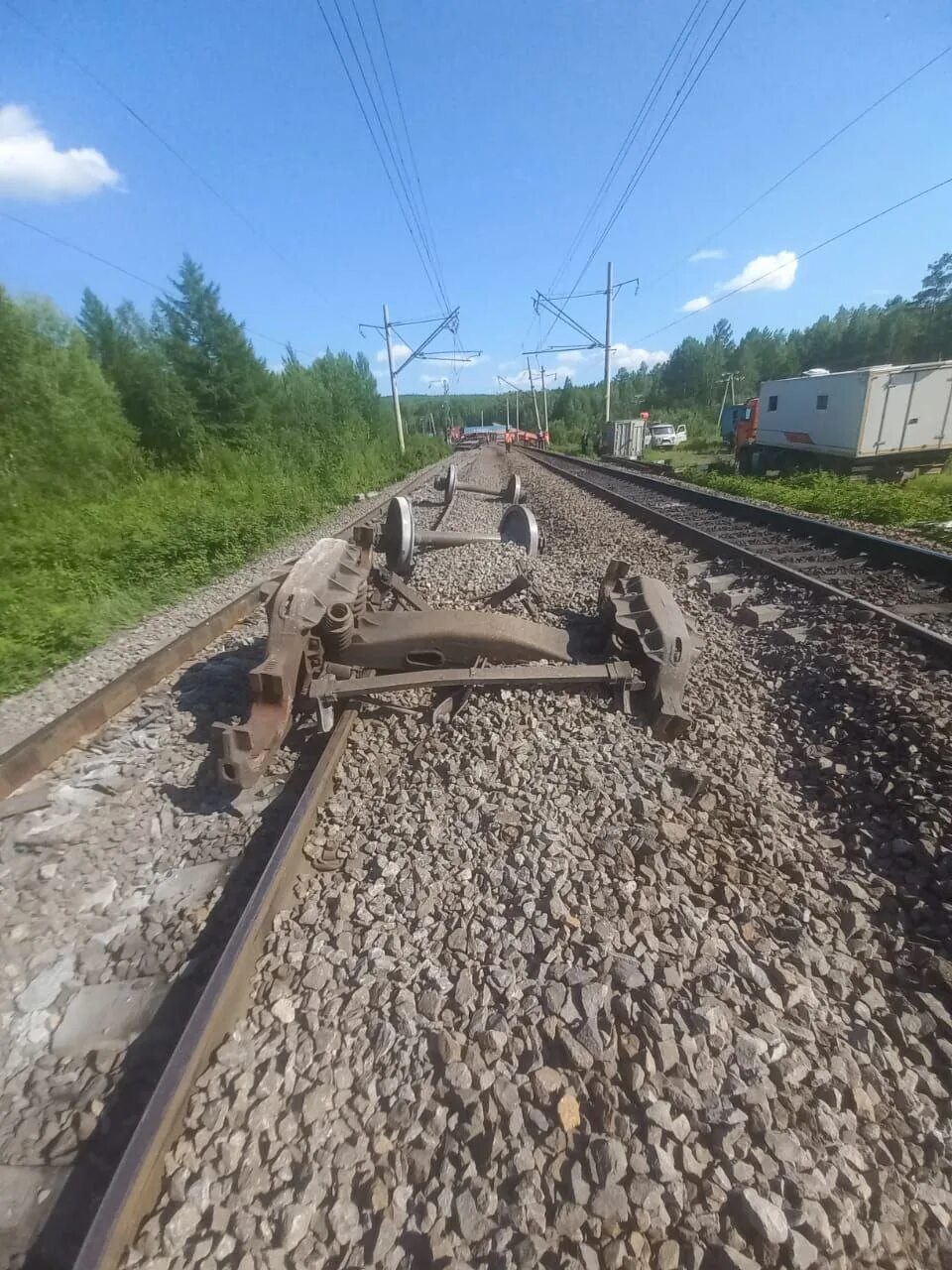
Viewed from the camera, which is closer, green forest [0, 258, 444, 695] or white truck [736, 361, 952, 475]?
green forest [0, 258, 444, 695]

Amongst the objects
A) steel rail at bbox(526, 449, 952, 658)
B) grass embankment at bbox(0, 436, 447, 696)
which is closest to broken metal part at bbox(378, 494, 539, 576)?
steel rail at bbox(526, 449, 952, 658)

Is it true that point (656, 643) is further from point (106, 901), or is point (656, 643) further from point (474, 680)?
point (106, 901)

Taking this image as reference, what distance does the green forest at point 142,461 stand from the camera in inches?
272

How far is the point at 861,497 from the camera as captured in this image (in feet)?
36.6

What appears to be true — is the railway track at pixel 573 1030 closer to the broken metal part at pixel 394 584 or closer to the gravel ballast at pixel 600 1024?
the gravel ballast at pixel 600 1024

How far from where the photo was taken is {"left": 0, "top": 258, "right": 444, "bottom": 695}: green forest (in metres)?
6.91

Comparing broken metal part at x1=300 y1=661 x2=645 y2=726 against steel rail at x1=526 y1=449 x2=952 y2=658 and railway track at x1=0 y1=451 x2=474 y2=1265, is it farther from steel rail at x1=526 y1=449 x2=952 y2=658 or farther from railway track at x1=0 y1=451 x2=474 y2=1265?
steel rail at x1=526 y1=449 x2=952 y2=658

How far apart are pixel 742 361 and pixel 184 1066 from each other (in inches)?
4654

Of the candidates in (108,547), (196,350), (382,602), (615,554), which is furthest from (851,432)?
(196,350)

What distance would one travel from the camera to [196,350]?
25469mm

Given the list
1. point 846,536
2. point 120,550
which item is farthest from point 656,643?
point 120,550

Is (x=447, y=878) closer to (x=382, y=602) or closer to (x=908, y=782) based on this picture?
(x=908, y=782)

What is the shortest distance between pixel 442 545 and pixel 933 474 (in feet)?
47.3

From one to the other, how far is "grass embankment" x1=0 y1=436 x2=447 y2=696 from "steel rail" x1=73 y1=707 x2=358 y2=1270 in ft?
13.1
